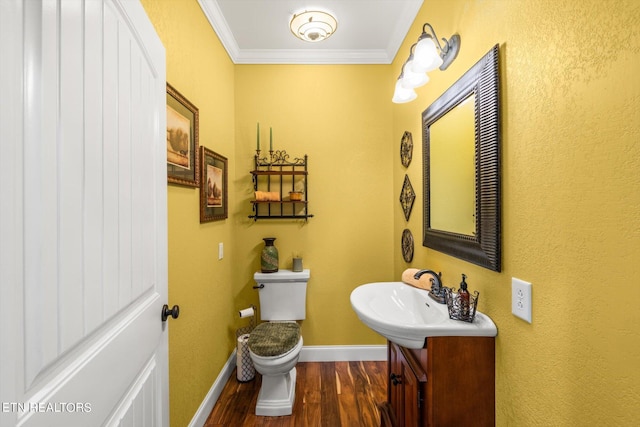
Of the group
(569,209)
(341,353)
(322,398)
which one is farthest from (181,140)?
(341,353)

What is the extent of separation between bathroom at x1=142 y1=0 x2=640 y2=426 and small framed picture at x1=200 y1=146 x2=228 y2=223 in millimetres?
71

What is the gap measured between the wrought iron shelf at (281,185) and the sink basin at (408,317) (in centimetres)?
99

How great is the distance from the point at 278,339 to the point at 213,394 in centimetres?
59

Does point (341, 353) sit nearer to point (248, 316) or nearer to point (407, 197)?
point (248, 316)

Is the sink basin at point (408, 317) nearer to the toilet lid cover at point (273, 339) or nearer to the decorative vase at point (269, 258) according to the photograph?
the toilet lid cover at point (273, 339)

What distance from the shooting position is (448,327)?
100 centimetres

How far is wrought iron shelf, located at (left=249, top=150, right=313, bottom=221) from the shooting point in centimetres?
229

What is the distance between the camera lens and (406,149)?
2.01m

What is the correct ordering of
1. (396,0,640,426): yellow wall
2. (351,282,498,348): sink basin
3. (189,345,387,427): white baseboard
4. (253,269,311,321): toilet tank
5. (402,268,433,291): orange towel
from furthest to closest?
(189,345,387,427): white baseboard
(253,269,311,321): toilet tank
(402,268,433,291): orange towel
(351,282,498,348): sink basin
(396,0,640,426): yellow wall

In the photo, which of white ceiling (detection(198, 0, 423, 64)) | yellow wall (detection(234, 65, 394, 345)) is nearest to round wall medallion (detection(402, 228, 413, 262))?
yellow wall (detection(234, 65, 394, 345))

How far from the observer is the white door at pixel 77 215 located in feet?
1.42

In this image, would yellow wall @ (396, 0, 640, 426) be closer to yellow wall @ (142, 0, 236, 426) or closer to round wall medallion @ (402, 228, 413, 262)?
round wall medallion @ (402, 228, 413, 262)

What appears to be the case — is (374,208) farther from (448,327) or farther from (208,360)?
(208,360)

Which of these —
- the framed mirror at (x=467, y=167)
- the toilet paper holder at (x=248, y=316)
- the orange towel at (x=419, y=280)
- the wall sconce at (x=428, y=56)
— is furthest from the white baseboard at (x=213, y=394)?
the wall sconce at (x=428, y=56)
